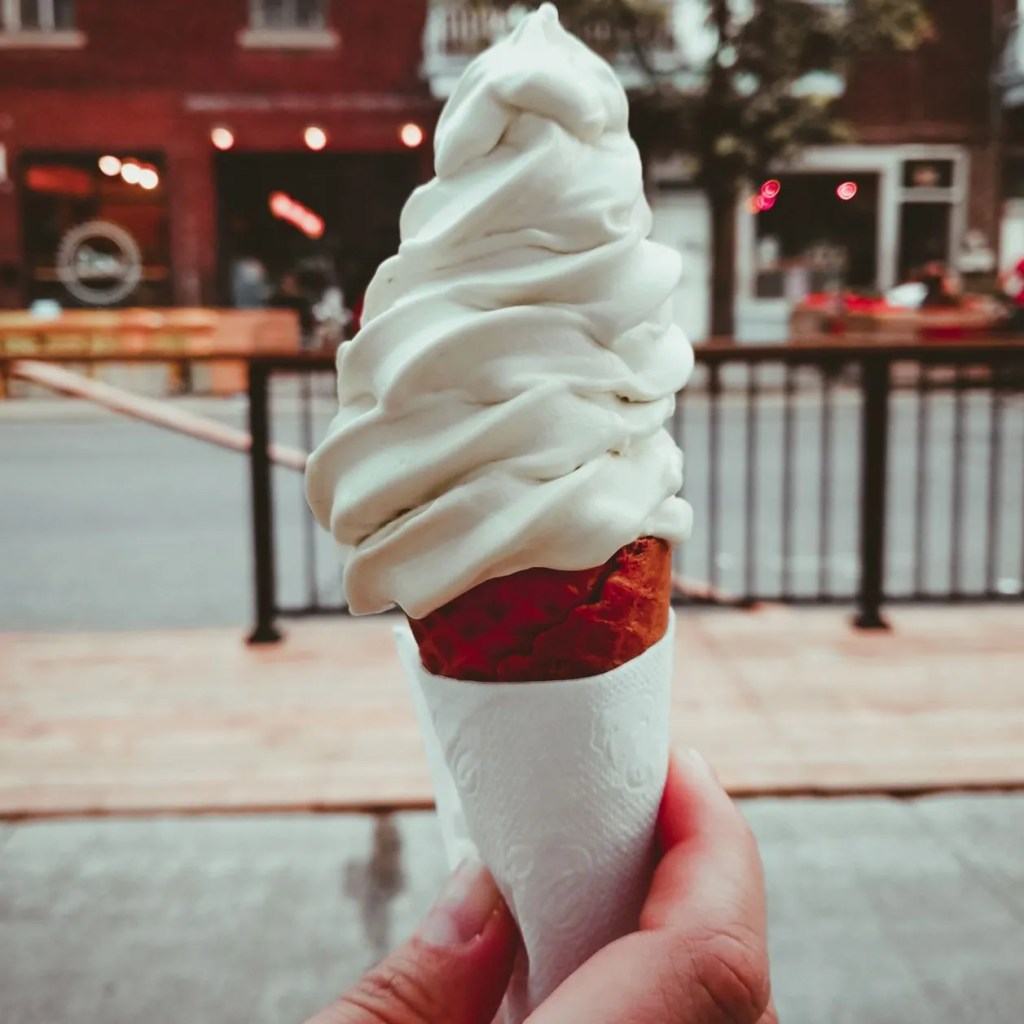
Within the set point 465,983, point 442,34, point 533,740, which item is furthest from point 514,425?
point 442,34

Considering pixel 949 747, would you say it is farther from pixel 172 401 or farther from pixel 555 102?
pixel 172 401

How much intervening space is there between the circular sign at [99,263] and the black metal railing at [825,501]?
348 inches

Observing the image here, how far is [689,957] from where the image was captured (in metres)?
1.34

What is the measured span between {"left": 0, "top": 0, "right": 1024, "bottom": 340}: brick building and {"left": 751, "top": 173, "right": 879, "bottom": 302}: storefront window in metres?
0.04

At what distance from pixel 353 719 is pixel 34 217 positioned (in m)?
19.1

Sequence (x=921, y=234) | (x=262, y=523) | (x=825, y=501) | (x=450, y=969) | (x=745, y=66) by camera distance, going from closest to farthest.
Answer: (x=450, y=969) < (x=262, y=523) < (x=825, y=501) < (x=745, y=66) < (x=921, y=234)

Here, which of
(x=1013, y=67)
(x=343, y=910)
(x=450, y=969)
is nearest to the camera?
(x=450, y=969)

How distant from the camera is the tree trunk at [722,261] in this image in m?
17.8

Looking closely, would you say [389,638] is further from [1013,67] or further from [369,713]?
[1013,67]

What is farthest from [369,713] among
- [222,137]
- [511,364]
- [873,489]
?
[222,137]

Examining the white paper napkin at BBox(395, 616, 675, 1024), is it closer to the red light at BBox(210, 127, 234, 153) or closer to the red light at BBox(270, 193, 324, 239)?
the red light at BBox(270, 193, 324, 239)

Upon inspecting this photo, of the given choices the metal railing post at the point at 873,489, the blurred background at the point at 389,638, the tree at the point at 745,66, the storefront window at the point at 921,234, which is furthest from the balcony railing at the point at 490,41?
the metal railing post at the point at 873,489

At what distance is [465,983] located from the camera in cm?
147

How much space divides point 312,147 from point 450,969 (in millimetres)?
21147
